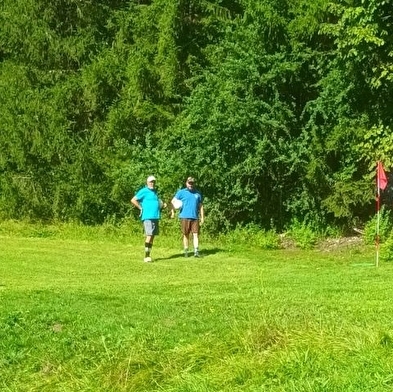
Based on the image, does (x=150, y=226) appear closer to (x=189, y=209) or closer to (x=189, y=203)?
(x=189, y=209)

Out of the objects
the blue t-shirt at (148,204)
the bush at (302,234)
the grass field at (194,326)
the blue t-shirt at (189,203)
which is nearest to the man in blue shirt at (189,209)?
the blue t-shirt at (189,203)

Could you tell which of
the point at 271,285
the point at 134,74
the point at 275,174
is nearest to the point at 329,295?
the point at 271,285

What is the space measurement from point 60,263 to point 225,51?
9926mm

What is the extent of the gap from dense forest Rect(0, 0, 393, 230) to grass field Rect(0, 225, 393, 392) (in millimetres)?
6427

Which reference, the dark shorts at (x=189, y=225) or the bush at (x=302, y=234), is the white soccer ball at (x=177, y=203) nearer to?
the dark shorts at (x=189, y=225)

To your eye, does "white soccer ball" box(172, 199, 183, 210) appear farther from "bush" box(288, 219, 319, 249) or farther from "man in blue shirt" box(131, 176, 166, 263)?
"bush" box(288, 219, 319, 249)

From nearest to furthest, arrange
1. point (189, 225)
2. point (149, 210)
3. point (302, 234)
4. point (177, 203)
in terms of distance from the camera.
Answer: point (149, 210), point (189, 225), point (177, 203), point (302, 234)

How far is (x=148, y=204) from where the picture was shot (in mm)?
19766

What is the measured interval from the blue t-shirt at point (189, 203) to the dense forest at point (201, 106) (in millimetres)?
3610

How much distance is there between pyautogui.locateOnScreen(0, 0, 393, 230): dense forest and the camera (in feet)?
79.5

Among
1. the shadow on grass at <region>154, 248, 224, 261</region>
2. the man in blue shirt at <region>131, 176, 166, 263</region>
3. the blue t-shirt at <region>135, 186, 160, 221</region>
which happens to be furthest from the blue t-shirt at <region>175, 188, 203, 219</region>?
the blue t-shirt at <region>135, 186, 160, 221</region>

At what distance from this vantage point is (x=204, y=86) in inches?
996

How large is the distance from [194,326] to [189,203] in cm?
1062

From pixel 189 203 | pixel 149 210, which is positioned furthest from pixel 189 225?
pixel 149 210
